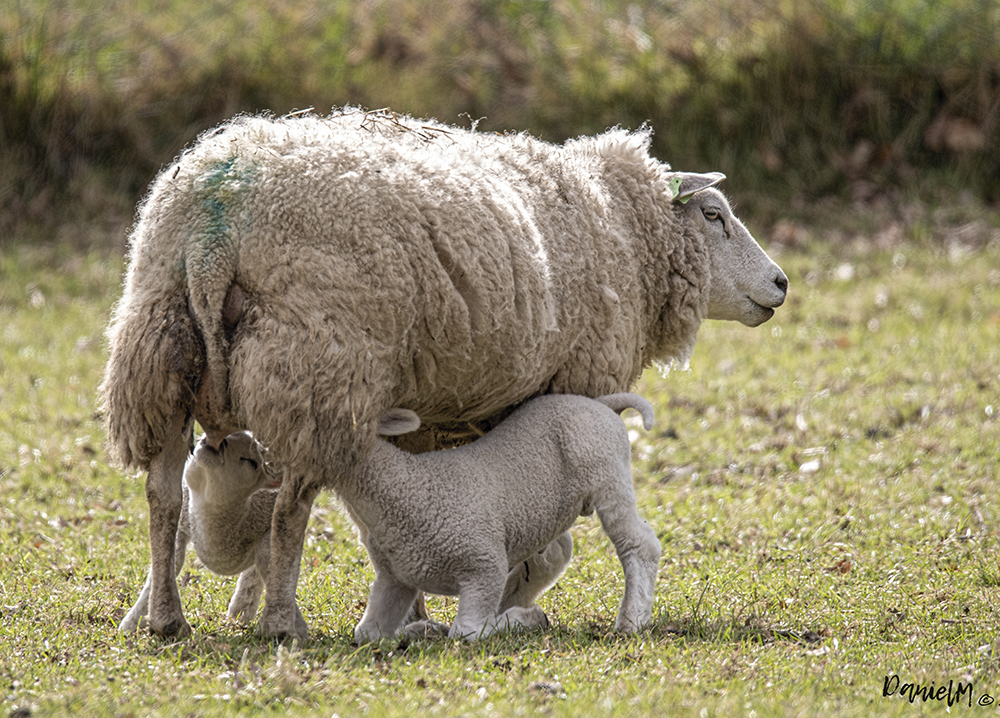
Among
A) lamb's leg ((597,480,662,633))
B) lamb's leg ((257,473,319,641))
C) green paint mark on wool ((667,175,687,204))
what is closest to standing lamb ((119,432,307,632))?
lamb's leg ((257,473,319,641))

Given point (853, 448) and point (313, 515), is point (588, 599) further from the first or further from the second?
point (853, 448)

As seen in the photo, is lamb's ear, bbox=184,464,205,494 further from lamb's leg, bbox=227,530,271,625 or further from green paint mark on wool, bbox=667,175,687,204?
green paint mark on wool, bbox=667,175,687,204

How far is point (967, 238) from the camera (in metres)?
10.5

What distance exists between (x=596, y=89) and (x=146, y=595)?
8.61 meters

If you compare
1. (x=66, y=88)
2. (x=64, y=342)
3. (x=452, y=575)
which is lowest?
(x=64, y=342)

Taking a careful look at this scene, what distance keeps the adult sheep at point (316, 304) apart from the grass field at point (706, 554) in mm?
586

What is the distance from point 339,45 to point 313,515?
7.32 meters

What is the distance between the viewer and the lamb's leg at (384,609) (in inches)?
158

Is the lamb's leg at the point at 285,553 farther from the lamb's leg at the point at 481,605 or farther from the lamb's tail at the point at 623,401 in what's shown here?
the lamb's tail at the point at 623,401

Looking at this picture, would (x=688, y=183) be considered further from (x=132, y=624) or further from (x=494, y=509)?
(x=132, y=624)

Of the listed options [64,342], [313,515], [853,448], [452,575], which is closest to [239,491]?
[452,575]

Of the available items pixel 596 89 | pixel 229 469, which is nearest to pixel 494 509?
pixel 229 469

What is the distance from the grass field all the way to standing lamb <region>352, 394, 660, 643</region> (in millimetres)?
151

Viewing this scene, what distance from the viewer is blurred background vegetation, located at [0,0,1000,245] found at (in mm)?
11289
